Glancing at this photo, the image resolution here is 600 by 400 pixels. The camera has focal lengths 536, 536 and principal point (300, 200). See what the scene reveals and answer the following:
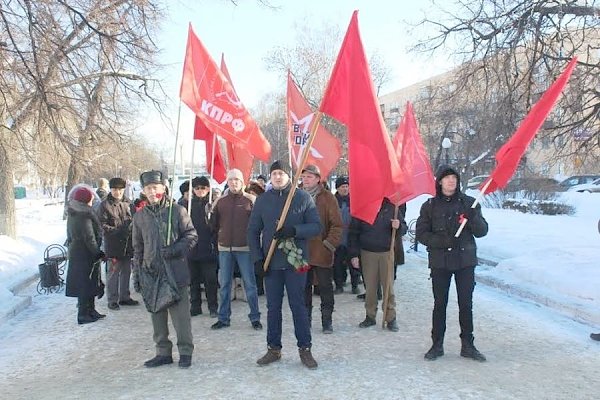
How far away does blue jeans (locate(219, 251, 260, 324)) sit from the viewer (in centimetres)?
641

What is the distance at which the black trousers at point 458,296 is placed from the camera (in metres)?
5.11

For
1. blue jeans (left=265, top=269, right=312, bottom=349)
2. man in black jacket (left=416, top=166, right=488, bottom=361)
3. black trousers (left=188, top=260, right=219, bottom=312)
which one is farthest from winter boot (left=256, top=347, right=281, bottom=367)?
black trousers (left=188, top=260, right=219, bottom=312)

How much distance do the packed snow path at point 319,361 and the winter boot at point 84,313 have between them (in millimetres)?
173

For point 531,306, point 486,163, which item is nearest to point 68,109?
point 531,306

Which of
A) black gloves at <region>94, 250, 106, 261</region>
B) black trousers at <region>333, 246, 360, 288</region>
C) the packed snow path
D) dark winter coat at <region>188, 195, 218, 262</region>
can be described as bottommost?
the packed snow path

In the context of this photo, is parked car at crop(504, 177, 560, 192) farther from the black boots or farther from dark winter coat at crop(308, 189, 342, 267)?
the black boots

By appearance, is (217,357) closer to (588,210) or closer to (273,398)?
(273,398)

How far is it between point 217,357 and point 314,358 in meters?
0.97

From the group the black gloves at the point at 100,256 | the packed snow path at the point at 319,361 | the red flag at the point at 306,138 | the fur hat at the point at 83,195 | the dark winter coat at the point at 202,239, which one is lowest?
the packed snow path at the point at 319,361

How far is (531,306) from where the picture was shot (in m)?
7.46

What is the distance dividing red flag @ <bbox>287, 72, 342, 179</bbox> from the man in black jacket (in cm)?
Answer: 412

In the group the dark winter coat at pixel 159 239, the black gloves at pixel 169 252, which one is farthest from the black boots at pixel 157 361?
the black gloves at pixel 169 252

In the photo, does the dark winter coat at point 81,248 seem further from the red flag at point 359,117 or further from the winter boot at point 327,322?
the red flag at point 359,117

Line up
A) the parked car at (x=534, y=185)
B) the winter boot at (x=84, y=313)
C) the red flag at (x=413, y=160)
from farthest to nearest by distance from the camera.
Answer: the parked car at (x=534, y=185), the red flag at (x=413, y=160), the winter boot at (x=84, y=313)
